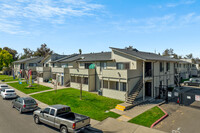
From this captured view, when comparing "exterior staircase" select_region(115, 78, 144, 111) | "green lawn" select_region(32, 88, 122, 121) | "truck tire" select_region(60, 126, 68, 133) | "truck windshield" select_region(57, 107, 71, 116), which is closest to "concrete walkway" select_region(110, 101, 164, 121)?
"exterior staircase" select_region(115, 78, 144, 111)

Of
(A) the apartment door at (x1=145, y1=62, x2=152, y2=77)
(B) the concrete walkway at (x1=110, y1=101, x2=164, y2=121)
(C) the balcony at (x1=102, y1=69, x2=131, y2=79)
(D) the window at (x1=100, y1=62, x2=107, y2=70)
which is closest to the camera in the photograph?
(B) the concrete walkway at (x1=110, y1=101, x2=164, y2=121)

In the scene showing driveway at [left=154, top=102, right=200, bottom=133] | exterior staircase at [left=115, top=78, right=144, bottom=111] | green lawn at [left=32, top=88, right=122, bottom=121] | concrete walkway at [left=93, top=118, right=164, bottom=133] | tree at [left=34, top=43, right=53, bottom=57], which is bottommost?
driveway at [left=154, top=102, right=200, bottom=133]

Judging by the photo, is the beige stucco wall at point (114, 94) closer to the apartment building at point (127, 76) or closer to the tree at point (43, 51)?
the apartment building at point (127, 76)

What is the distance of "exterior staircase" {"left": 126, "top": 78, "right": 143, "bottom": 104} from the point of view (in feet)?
57.2

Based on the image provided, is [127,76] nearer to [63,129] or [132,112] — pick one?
[132,112]

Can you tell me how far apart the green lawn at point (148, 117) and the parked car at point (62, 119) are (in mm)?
5212

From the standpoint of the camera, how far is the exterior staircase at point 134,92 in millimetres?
17439

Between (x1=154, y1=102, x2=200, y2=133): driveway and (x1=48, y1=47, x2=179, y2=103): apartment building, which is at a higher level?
(x1=48, y1=47, x2=179, y2=103): apartment building

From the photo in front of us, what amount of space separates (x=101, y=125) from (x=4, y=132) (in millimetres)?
7672

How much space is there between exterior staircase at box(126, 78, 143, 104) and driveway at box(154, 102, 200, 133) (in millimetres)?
3928

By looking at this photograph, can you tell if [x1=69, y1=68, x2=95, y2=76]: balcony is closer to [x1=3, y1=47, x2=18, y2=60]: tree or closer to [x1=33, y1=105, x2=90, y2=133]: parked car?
[x1=33, y1=105, x2=90, y2=133]: parked car

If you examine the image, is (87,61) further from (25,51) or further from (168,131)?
(25,51)

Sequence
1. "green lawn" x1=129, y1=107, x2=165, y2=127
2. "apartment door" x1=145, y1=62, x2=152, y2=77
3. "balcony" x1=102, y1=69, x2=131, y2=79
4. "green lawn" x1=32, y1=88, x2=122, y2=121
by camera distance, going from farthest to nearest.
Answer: "apartment door" x1=145, y1=62, x2=152, y2=77 → "balcony" x1=102, y1=69, x2=131, y2=79 → "green lawn" x1=32, y1=88, x2=122, y2=121 → "green lawn" x1=129, y1=107, x2=165, y2=127

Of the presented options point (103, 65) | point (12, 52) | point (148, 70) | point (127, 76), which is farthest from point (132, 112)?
point (12, 52)
